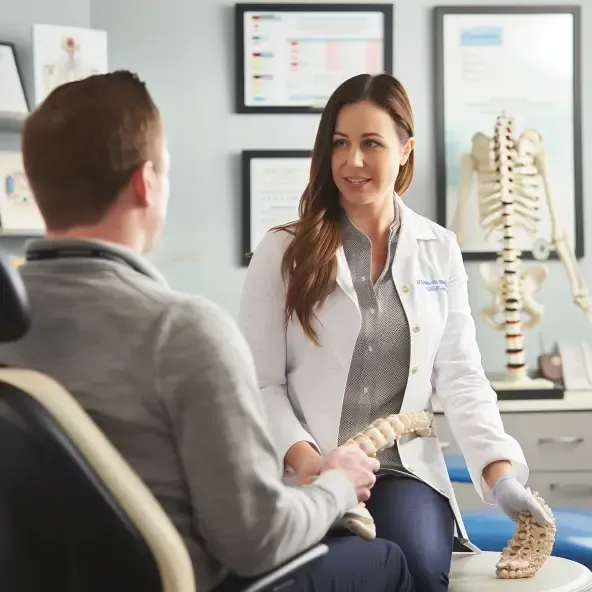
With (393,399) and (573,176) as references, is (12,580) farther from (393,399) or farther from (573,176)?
(573,176)

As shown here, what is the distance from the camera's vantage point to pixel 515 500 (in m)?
1.67

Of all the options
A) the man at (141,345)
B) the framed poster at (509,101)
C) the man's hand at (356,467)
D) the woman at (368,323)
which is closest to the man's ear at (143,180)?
the man at (141,345)

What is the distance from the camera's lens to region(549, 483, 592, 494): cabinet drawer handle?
310cm

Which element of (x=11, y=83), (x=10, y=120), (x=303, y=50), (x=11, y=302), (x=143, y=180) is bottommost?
(x=11, y=302)

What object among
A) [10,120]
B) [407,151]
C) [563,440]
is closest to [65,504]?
[407,151]

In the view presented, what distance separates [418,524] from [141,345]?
811 millimetres

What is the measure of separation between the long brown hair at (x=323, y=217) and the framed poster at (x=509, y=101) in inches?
62.3

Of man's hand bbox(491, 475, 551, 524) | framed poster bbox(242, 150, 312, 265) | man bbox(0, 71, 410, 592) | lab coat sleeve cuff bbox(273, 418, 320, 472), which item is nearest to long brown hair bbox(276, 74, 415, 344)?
lab coat sleeve cuff bbox(273, 418, 320, 472)

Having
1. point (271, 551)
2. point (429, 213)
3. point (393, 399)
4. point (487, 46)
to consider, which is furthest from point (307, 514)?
point (487, 46)

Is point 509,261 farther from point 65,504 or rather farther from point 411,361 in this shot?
point 65,504

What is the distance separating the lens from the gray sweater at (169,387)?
1.01 m

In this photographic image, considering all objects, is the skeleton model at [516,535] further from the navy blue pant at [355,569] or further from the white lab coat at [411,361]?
the navy blue pant at [355,569]

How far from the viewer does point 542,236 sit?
3518mm

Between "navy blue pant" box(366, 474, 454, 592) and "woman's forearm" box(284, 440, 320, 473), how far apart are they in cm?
14
